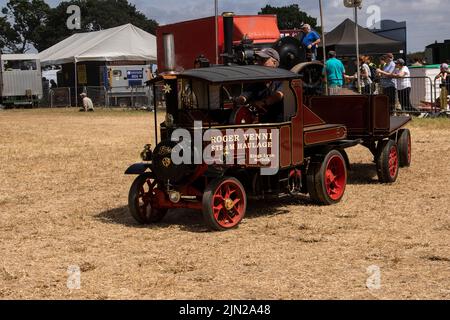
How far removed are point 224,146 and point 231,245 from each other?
1.11m

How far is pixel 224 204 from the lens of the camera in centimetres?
740

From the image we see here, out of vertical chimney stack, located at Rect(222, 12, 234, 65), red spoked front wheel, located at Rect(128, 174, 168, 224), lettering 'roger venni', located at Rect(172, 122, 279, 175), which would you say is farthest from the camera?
vertical chimney stack, located at Rect(222, 12, 234, 65)

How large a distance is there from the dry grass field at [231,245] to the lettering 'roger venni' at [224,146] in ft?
2.36

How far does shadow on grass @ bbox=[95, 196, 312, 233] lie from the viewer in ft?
25.6

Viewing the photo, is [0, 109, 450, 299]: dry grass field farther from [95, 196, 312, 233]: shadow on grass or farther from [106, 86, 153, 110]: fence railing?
[106, 86, 153, 110]: fence railing

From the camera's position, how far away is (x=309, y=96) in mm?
10727

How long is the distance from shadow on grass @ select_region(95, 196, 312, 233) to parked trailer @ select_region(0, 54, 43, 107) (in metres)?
33.0

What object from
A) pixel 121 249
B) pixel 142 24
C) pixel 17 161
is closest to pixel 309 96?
pixel 121 249

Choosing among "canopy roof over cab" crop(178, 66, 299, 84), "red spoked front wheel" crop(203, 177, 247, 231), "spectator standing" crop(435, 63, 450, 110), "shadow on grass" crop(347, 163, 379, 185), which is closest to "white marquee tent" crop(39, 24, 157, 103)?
"spectator standing" crop(435, 63, 450, 110)

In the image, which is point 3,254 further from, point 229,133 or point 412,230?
point 412,230

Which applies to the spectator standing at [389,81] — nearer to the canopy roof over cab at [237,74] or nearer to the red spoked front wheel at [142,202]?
the canopy roof over cab at [237,74]

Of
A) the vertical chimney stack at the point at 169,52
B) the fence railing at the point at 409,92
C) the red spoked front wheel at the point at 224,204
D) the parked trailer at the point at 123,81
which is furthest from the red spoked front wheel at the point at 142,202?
the parked trailer at the point at 123,81

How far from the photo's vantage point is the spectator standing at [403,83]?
66.7 ft

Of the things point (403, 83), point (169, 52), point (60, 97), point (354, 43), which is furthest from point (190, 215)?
point (60, 97)
